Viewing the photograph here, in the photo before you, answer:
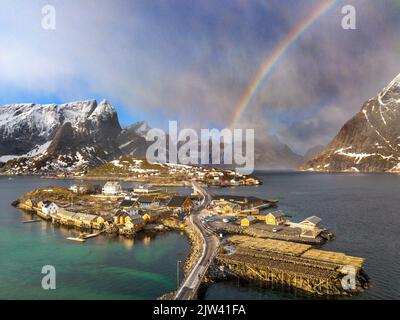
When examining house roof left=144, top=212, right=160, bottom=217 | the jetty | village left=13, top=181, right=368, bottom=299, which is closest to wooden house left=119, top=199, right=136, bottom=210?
village left=13, top=181, right=368, bottom=299

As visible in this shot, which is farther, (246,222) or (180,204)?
(180,204)

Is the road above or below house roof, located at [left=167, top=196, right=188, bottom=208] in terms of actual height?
below

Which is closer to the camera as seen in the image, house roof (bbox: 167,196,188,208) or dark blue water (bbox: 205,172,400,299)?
dark blue water (bbox: 205,172,400,299)

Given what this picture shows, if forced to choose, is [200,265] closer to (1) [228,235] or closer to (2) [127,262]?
(2) [127,262]

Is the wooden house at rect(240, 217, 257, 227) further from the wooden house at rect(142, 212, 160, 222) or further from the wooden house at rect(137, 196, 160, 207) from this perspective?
the wooden house at rect(137, 196, 160, 207)

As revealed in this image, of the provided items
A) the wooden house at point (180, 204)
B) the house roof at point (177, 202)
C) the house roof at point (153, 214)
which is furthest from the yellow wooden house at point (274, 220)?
the house roof at point (177, 202)

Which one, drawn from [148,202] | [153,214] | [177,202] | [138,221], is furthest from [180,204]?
[138,221]

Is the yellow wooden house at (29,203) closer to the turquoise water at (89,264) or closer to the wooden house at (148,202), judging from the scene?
the turquoise water at (89,264)

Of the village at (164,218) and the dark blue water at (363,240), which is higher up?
the village at (164,218)
